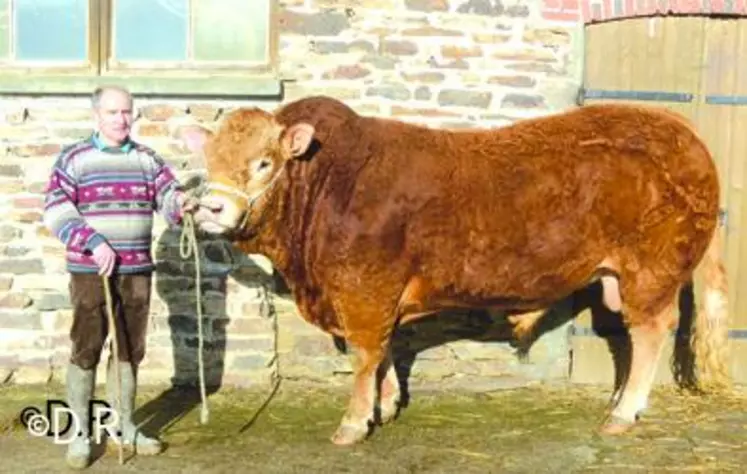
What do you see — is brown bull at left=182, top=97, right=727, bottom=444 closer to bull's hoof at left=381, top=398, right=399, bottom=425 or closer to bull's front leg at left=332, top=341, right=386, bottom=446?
bull's front leg at left=332, top=341, right=386, bottom=446

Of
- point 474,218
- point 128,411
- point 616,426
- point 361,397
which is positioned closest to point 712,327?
point 616,426

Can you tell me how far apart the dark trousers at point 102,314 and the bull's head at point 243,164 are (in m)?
0.46

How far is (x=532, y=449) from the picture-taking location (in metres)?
5.61

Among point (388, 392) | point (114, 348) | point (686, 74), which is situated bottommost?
point (388, 392)

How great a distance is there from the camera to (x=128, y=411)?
527 cm

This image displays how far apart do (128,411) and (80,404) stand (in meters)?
0.26

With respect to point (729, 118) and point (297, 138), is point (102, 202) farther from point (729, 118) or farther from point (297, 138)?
point (729, 118)

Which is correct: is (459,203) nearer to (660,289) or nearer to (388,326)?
(388,326)

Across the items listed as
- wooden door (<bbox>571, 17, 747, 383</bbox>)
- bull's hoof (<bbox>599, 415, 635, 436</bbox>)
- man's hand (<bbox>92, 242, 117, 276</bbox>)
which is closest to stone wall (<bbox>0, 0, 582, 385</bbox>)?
wooden door (<bbox>571, 17, 747, 383</bbox>)

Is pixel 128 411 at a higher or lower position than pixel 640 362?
lower

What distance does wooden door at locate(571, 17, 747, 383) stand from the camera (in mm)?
6676

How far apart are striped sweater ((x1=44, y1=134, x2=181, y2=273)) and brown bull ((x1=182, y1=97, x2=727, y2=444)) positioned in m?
0.45

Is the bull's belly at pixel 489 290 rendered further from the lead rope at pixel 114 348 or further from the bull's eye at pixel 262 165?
the lead rope at pixel 114 348

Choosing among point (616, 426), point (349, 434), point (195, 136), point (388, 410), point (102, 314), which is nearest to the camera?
point (102, 314)
